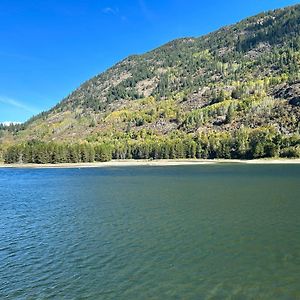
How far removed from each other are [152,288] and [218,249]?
12342mm

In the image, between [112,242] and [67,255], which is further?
[112,242]

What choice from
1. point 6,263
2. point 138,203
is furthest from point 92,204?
point 6,263

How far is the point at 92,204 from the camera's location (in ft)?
232

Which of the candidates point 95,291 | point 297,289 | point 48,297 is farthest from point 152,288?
point 297,289

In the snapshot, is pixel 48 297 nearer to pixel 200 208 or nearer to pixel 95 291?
pixel 95 291

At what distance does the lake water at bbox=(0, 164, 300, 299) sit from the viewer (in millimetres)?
27641

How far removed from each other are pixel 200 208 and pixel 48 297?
1560 inches

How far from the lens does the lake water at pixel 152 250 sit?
27.6 metres

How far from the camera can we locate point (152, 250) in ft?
124

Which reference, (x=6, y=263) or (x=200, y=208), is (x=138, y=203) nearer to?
(x=200, y=208)

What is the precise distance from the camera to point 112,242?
135 ft

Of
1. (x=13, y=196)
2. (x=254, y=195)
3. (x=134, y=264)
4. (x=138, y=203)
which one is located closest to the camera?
(x=134, y=264)

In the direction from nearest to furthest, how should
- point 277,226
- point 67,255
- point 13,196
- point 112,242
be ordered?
point 67,255 → point 112,242 → point 277,226 → point 13,196

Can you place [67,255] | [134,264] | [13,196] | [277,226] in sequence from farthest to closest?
[13,196] < [277,226] < [67,255] < [134,264]
